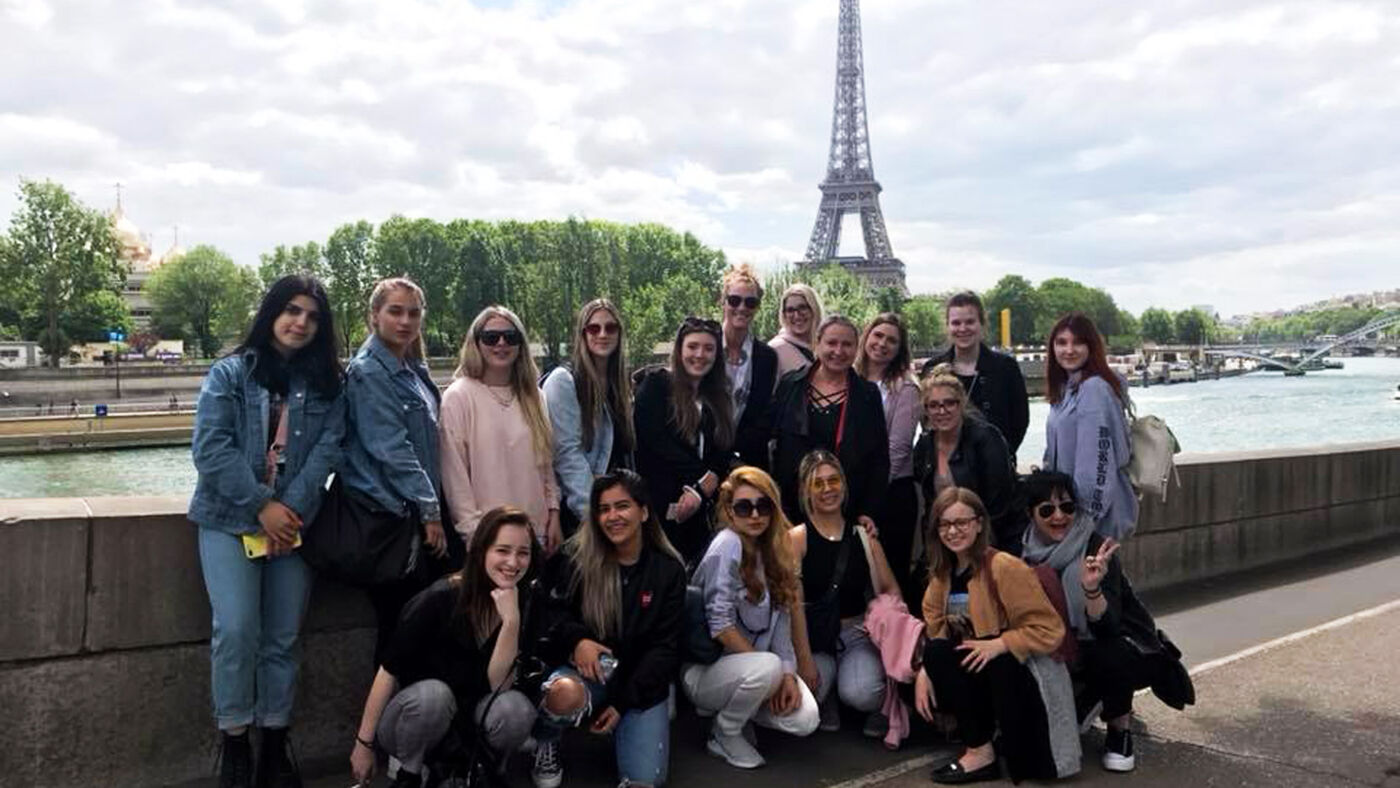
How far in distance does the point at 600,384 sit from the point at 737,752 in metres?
1.65

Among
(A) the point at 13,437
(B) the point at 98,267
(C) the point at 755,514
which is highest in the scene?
(B) the point at 98,267

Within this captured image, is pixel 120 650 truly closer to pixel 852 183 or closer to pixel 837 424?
pixel 837 424

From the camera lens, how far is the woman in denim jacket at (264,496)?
12.8ft

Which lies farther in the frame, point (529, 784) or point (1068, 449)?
point (1068, 449)

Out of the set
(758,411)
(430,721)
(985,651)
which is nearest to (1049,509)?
(985,651)

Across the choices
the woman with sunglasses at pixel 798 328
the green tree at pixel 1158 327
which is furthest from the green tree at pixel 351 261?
the green tree at pixel 1158 327

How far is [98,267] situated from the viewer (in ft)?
220

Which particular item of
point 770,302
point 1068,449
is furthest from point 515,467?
point 770,302

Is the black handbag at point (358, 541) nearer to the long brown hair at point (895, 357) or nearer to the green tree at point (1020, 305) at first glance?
the long brown hair at point (895, 357)

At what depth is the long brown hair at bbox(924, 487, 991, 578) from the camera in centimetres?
450

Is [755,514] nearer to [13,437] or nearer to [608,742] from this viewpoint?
[608,742]

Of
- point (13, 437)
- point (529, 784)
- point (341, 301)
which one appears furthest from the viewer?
point (341, 301)

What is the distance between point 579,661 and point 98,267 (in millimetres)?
72986

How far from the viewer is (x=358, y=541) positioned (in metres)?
4.09
